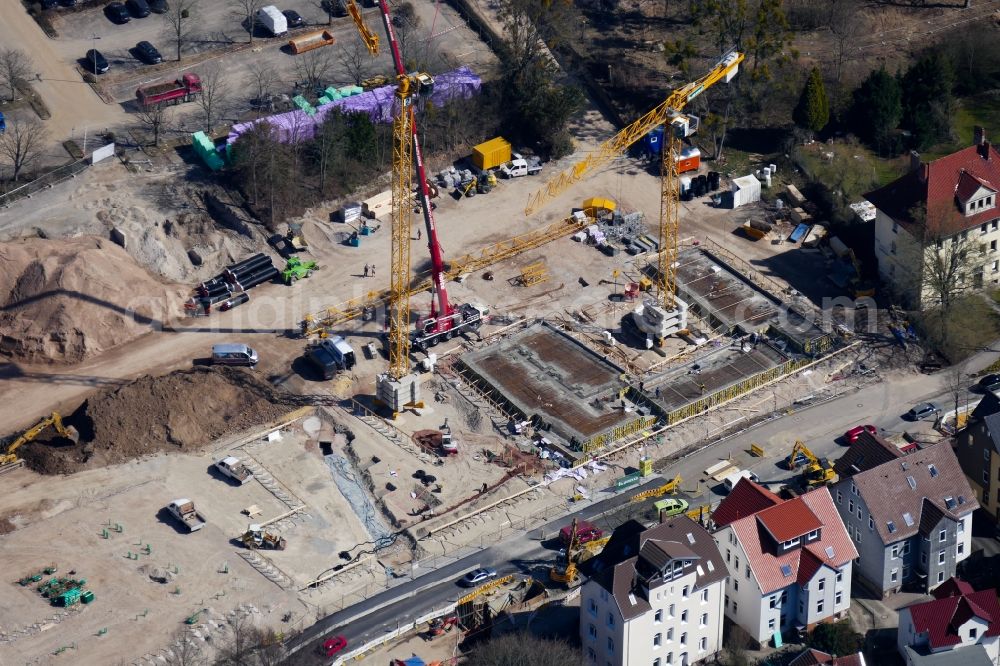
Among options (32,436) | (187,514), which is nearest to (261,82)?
(32,436)

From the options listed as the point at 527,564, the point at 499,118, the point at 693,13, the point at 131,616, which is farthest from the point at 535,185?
the point at 131,616

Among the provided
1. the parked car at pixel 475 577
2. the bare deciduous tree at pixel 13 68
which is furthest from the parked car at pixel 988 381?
the bare deciduous tree at pixel 13 68

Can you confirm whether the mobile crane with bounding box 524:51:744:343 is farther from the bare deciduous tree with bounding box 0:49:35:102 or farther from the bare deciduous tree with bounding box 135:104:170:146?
the bare deciduous tree with bounding box 0:49:35:102

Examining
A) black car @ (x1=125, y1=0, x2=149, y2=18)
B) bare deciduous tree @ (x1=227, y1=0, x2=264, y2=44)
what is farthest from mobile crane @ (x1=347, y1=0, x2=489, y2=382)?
black car @ (x1=125, y1=0, x2=149, y2=18)

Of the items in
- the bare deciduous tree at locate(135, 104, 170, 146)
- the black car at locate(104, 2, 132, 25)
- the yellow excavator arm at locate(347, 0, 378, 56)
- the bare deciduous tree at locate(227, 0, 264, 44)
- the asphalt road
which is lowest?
the asphalt road

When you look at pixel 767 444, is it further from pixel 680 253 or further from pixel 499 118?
pixel 499 118

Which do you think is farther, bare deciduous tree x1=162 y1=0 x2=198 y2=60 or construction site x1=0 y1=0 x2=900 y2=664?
bare deciduous tree x1=162 y1=0 x2=198 y2=60

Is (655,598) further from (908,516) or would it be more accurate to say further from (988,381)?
(988,381)

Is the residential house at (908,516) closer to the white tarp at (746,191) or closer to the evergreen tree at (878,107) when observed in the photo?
the white tarp at (746,191)
